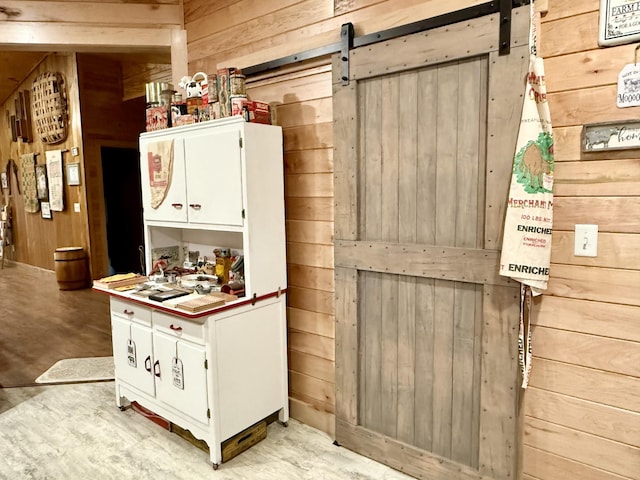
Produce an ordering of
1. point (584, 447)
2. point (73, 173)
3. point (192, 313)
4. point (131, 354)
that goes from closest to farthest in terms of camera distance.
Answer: point (584, 447)
point (192, 313)
point (131, 354)
point (73, 173)

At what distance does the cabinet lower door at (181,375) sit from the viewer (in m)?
2.23

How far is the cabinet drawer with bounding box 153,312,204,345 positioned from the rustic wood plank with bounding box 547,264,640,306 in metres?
1.59

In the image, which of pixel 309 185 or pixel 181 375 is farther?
pixel 309 185

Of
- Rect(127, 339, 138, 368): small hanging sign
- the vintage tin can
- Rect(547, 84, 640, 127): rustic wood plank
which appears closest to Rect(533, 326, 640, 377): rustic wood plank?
Rect(547, 84, 640, 127): rustic wood plank

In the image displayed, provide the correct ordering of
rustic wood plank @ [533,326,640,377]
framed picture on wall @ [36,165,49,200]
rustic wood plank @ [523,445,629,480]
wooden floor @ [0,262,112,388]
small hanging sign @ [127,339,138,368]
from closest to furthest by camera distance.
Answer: rustic wood plank @ [533,326,640,377] < rustic wood plank @ [523,445,629,480] < small hanging sign @ [127,339,138,368] < wooden floor @ [0,262,112,388] < framed picture on wall @ [36,165,49,200]

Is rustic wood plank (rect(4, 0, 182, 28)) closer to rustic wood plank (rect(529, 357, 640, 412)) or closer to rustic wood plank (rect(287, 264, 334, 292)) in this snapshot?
rustic wood plank (rect(287, 264, 334, 292))

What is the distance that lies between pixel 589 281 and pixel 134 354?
2361mm

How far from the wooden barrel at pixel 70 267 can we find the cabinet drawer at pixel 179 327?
431 cm

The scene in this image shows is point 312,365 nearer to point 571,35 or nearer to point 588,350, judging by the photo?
point 588,350

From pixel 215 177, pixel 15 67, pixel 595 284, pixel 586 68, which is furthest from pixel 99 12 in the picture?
pixel 15 67

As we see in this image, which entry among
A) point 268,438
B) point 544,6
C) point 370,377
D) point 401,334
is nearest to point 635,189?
point 544,6

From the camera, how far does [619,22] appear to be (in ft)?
5.16

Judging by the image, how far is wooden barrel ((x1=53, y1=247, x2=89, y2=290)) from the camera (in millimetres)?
5992

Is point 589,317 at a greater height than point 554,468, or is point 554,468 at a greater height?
point 589,317
